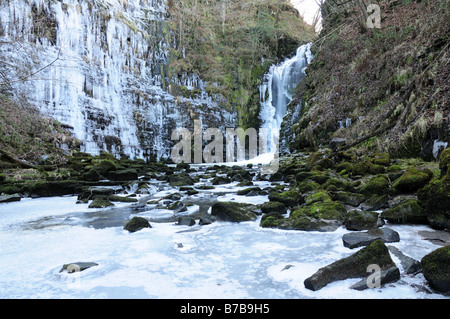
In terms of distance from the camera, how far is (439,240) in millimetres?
2736

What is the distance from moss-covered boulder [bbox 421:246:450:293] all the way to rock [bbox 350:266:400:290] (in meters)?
0.19

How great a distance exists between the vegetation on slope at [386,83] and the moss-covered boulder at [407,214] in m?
3.29

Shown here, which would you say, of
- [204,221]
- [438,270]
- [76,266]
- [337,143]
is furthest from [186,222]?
[337,143]

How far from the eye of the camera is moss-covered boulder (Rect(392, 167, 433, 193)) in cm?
416

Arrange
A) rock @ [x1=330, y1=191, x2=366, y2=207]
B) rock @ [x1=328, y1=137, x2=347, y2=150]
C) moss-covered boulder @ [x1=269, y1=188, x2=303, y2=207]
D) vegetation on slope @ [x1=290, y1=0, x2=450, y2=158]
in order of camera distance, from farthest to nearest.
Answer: rock @ [x1=328, y1=137, x2=347, y2=150] < vegetation on slope @ [x1=290, y1=0, x2=450, y2=158] < moss-covered boulder @ [x1=269, y1=188, x2=303, y2=207] < rock @ [x1=330, y1=191, x2=366, y2=207]

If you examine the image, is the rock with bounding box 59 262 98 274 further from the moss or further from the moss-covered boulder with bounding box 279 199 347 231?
the moss

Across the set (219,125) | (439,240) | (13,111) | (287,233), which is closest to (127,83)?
(219,125)

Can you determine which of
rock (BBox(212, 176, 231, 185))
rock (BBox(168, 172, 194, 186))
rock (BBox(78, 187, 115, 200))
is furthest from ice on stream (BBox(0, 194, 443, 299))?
rock (BBox(212, 176, 231, 185))

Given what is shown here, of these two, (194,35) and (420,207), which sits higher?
(194,35)

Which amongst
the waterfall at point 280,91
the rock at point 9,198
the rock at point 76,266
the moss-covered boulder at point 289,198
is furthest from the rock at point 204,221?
the waterfall at point 280,91

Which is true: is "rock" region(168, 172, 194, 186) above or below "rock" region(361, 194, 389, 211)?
below

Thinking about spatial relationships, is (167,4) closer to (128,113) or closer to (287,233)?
(128,113)

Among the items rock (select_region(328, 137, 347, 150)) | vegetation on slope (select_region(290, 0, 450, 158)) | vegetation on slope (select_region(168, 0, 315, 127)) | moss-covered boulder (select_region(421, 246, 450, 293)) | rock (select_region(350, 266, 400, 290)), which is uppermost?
vegetation on slope (select_region(168, 0, 315, 127))
